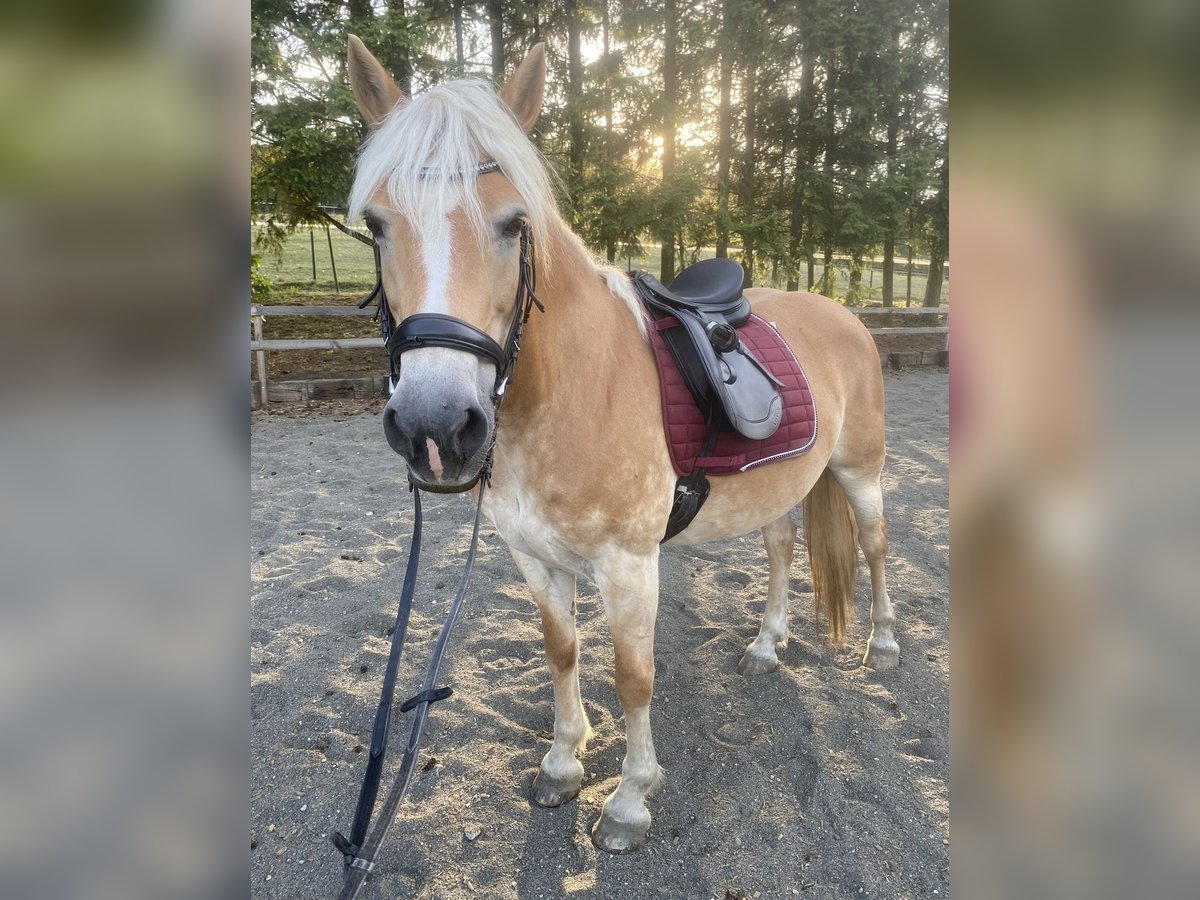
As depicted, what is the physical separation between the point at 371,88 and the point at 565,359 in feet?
2.70

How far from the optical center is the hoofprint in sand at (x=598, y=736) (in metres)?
1.99

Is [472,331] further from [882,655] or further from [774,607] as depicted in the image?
[882,655]

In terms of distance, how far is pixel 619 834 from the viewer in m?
2.08

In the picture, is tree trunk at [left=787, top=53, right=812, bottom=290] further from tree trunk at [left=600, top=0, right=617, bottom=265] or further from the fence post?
the fence post

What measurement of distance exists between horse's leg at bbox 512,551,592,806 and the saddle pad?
0.62 metres

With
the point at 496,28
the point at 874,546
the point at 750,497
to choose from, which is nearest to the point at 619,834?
the point at 750,497

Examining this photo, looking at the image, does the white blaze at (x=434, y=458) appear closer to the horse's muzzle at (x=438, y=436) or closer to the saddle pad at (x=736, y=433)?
the horse's muzzle at (x=438, y=436)

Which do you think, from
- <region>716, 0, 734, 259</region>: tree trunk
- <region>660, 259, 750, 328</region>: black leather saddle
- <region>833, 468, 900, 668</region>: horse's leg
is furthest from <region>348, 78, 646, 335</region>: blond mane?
<region>716, 0, 734, 259</region>: tree trunk

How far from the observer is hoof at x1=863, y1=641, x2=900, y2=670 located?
9.71 ft
